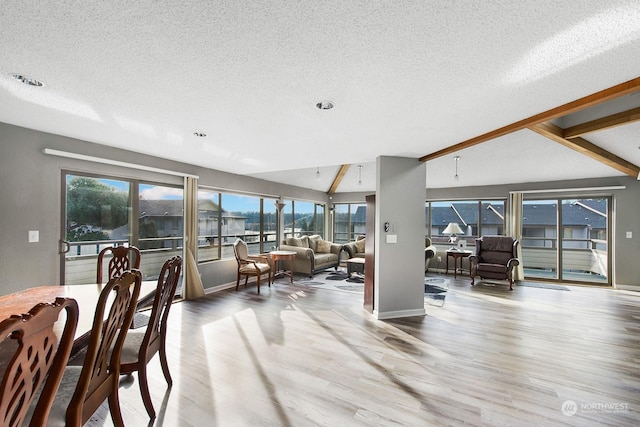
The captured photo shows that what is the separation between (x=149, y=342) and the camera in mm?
2012

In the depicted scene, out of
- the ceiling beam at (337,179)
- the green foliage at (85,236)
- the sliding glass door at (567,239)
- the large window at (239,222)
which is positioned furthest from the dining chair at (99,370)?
the sliding glass door at (567,239)

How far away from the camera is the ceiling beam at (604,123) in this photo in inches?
127

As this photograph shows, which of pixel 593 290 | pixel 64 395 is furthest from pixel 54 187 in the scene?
pixel 593 290

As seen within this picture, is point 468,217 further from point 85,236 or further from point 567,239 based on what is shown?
point 85,236

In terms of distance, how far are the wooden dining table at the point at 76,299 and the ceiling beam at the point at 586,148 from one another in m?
4.92

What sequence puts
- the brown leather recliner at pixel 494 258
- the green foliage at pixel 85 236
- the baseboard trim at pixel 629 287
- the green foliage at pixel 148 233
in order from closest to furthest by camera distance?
1. the green foliage at pixel 85 236
2. the green foliage at pixel 148 233
3. the baseboard trim at pixel 629 287
4. the brown leather recliner at pixel 494 258

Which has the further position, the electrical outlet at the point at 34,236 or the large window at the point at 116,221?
the large window at the point at 116,221

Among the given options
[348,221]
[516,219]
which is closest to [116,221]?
[348,221]

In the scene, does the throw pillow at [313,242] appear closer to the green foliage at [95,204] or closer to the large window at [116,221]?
the large window at [116,221]

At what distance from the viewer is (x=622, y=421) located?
6.42ft

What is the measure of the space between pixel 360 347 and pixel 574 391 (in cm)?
181

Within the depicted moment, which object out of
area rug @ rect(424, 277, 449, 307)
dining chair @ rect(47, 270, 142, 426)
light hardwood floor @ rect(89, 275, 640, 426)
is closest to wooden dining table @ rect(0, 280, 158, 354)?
dining chair @ rect(47, 270, 142, 426)

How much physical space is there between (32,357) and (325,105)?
2.22m

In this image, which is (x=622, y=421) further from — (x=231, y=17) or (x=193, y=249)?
(x=193, y=249)
